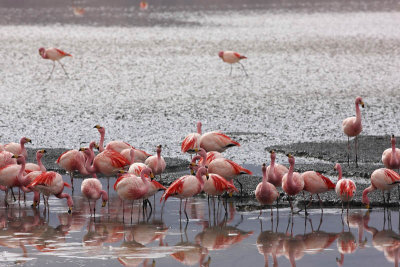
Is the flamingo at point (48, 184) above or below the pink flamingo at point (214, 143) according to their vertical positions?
below

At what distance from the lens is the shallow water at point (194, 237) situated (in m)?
5.89

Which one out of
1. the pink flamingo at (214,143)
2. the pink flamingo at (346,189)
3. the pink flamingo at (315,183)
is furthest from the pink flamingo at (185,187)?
the pink flamingo at (214,143)

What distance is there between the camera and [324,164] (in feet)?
30.8

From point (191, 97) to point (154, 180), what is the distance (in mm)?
6528

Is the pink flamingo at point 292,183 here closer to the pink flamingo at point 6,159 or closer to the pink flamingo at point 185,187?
the pink flamingo at point 185,187

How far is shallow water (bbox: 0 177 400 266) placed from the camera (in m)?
5.89

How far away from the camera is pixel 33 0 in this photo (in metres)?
36.5

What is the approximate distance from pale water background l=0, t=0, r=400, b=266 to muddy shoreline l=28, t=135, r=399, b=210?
330 millimetres

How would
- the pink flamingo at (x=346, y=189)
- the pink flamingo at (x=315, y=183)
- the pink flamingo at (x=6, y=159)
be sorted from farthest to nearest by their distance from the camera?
the pink flamingo at (x=6, y=159), the pink flamingo at (x=315, y=183), the pink flamingo at (x=346, y=189)

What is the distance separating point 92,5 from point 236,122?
24508 mm

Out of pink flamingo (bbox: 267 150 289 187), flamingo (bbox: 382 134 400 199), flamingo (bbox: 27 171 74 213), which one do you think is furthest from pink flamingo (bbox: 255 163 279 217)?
flamingo (bbox: 27 171 74 213)

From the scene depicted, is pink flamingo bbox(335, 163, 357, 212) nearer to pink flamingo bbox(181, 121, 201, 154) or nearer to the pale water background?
the pale water background

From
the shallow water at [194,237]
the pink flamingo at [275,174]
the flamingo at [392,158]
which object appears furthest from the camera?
the flamingo at [392,158]

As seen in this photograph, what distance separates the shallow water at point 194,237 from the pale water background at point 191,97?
2 cm
